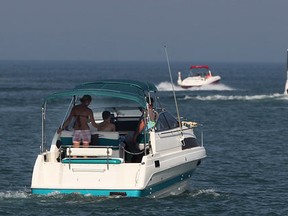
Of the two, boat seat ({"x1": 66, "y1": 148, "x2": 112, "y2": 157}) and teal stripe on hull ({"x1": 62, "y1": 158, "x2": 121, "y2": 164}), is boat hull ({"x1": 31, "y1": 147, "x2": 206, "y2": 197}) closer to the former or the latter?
teal stripe on hull ({"x1": 62, "y1": 158, "x2": 121, "y2": 164})

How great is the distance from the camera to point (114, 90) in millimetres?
20625

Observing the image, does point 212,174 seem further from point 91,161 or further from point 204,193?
point 91,161

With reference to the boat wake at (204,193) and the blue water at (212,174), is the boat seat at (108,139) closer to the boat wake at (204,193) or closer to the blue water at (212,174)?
the blue water at (212,174)

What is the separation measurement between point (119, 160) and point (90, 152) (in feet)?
2.09

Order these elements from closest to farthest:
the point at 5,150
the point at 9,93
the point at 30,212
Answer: the point at 30,212
the point at 5,150
the point at 9,93

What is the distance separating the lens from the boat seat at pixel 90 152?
19.4 m

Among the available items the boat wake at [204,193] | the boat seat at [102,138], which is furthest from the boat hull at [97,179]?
the boat wake at [204,193]

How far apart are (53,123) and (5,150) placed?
14.1m

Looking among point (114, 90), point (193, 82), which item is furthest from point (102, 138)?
point (193, 82)

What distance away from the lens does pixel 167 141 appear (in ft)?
68.7

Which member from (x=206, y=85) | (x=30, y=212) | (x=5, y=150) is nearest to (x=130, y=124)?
(x=30, y=212)

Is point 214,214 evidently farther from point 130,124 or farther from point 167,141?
point 130,124

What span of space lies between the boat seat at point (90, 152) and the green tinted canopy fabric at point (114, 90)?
132 cm

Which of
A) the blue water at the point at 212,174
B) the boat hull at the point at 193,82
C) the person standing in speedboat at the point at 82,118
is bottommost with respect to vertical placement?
the blue water at the point at 212,174
